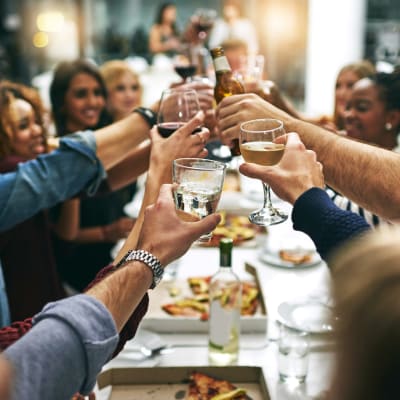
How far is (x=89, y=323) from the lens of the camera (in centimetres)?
80

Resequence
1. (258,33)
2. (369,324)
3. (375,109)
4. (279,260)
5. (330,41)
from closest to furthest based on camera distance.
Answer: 1. (369,324)
2. (279,260)
3. (375,109)
4. (330,41)
5. (258,33)

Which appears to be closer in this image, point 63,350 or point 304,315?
point 63,350

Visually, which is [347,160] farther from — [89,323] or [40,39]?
[40,39]

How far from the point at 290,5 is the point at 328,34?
152 cm

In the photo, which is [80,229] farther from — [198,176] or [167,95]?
[198,176]

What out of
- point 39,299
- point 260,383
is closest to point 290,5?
point 39,299

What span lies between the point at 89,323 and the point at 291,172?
486 millimetres

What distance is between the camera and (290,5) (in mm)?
8125

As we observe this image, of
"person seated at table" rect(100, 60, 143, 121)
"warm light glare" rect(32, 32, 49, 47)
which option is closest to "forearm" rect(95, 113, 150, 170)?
"person seated at table" rect(100, 60, 143, 121)

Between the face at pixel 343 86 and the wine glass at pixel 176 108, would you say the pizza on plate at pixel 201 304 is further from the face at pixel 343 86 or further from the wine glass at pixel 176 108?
the face at pixel 343 86

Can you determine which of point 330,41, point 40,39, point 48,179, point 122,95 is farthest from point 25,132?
point 40,39

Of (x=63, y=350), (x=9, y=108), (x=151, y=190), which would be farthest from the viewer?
(x=9, y=108)

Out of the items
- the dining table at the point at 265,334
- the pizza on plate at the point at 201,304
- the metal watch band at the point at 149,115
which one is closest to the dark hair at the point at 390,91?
the dining table at the point at 265,334

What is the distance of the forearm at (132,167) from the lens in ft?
6.17
